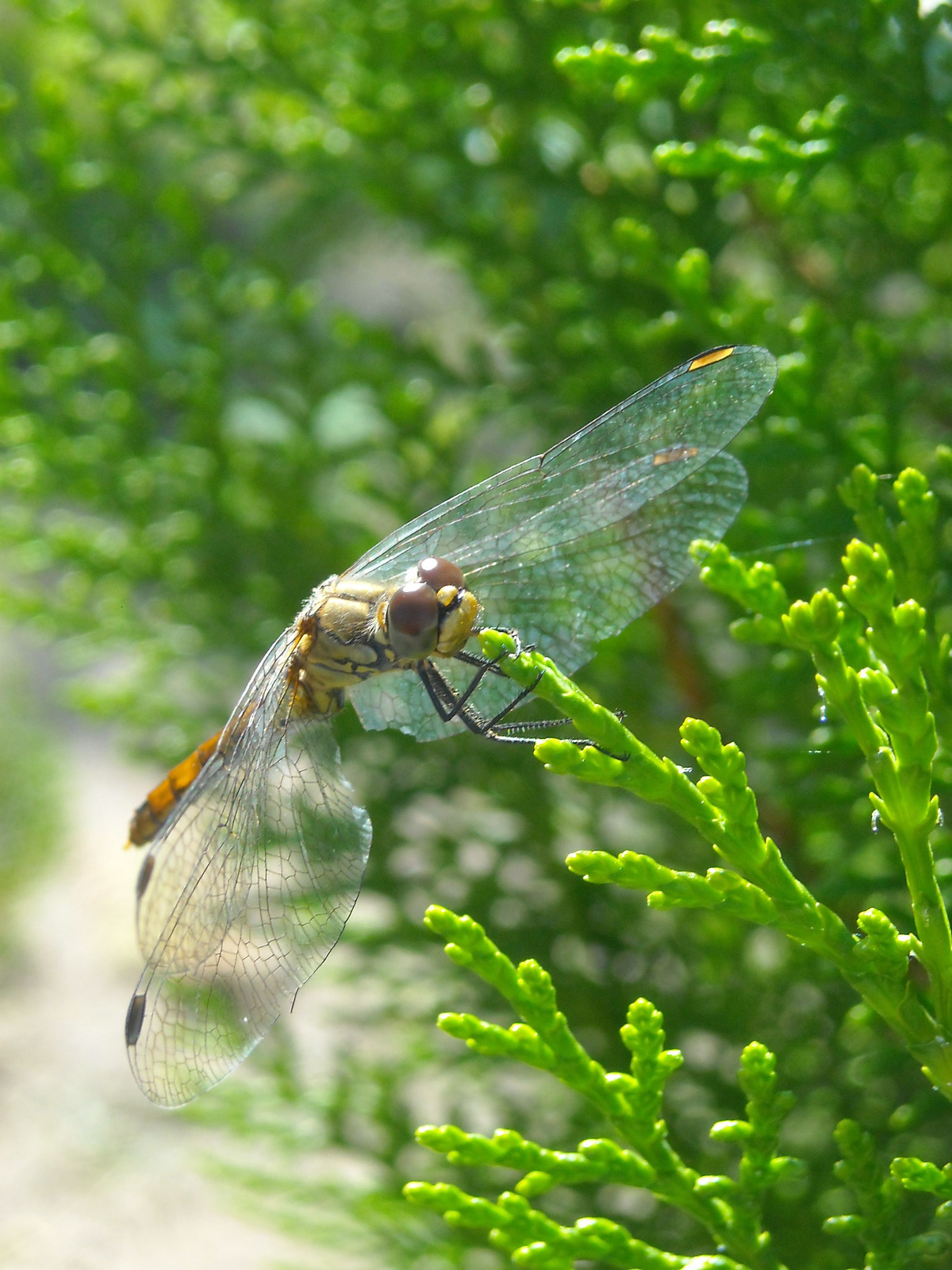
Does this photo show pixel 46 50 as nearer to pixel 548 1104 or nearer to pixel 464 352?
pixel 464 352

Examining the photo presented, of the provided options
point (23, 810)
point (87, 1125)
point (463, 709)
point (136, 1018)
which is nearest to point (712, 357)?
point (463, 709)

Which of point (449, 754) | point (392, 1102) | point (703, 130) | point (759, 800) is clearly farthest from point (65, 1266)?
point (703, 130)

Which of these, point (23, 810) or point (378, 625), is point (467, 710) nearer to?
point (378, 625)

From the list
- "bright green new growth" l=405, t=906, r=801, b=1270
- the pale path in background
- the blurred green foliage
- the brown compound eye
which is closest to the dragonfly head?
the brown compound eye

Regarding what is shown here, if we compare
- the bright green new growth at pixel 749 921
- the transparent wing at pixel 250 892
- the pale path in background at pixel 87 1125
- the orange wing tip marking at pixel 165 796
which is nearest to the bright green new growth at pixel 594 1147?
the bright green new growth at pixel 749 921

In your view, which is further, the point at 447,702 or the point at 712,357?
the point at 447,702
